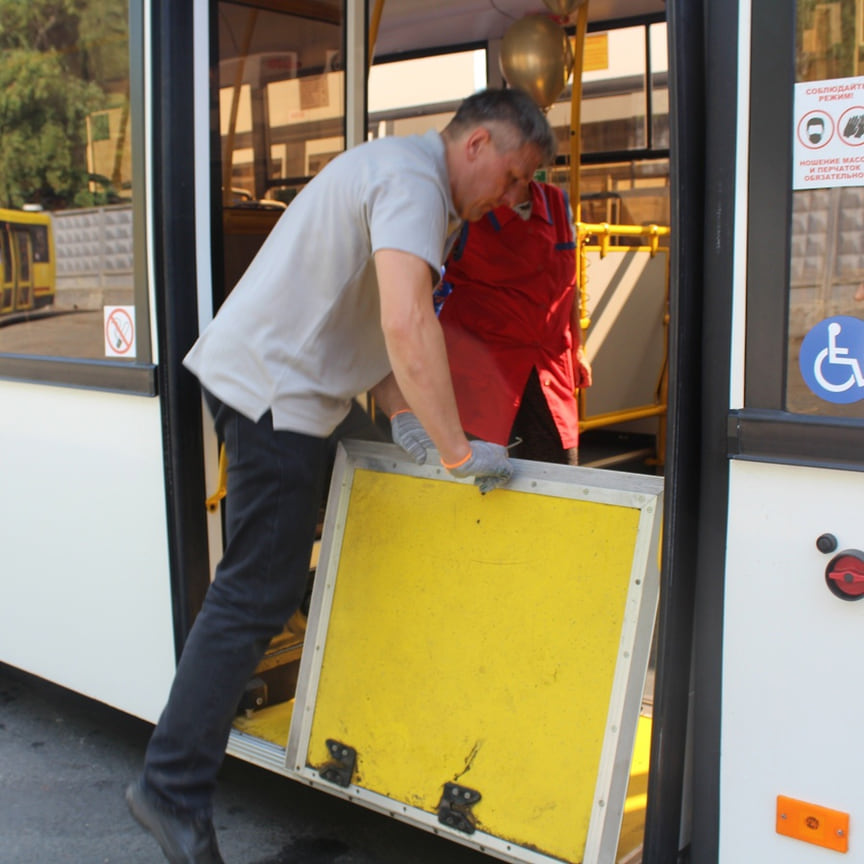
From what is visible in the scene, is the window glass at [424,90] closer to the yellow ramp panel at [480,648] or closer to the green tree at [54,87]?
the green tree at [54,87]

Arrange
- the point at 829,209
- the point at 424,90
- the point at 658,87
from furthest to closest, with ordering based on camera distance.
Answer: the point at 424,90
the point at 658,87
the point at 829,209

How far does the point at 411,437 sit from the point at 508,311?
68 cm

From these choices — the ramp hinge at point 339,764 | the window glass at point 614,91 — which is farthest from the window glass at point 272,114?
the window glass at point 614,91

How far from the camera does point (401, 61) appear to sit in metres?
6.09

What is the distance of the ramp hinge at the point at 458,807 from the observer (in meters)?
2.31

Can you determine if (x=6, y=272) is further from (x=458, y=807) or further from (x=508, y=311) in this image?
(x=458, y=807)

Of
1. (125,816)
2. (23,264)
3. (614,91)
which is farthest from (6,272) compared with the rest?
(614,91)

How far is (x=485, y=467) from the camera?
2223 millimetres

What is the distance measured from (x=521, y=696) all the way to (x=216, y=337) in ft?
3.45

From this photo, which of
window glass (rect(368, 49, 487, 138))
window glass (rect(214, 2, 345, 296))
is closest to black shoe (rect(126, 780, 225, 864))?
window glass (rect(214, 2, 345, 296))

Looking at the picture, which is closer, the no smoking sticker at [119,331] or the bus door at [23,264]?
the no smoking sticker at [119,331]

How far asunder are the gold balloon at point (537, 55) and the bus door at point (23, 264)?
8.53 feet

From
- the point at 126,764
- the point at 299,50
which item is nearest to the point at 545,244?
the point at 299,50

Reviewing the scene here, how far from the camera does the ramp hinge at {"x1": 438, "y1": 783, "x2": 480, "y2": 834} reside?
90.8 inches
